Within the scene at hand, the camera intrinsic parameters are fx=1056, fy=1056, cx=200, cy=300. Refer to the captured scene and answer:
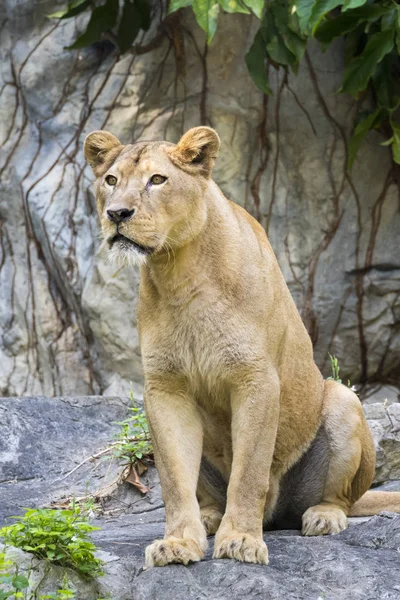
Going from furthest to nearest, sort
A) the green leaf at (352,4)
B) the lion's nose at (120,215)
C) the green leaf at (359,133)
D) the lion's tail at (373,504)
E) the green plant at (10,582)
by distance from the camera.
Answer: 1. the green leaf at (359,133)
2. the green leaf at (352,4)
3. the lion's tail at (373,504)
4. the lion's nose at (120,215)
5. the green plant at (10,582)

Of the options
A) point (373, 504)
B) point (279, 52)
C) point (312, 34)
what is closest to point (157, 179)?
point (373, 504)

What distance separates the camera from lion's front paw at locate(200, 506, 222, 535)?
4.24 meters

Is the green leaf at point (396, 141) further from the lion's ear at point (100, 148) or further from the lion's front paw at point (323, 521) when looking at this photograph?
the lion's front paw at point (323, 521)

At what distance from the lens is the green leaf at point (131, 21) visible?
23.1 ft

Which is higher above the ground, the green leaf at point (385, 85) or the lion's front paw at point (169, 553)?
the green leaf at point (385, 85)

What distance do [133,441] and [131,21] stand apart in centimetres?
306

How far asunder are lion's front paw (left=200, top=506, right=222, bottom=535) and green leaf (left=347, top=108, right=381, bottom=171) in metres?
3.21

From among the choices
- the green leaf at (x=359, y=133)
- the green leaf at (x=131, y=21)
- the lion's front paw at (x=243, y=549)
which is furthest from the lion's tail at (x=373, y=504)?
the green leaf at (x=131, y=21)

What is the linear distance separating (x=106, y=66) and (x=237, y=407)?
13.6 feet

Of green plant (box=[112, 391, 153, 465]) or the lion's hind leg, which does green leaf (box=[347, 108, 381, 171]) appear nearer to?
green plant (box=[112, 391, 153, 465])

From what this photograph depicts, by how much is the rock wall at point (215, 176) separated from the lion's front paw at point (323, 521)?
10.3ft

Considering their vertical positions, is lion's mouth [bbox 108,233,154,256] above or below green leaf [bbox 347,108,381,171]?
below

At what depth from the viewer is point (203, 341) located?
380cm

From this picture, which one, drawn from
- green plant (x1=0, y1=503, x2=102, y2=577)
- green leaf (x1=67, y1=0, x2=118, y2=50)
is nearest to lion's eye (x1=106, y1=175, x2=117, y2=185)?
green plant (x1=0, y1=503, x2=102, y2=577)
